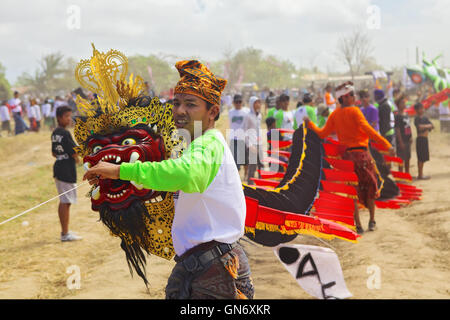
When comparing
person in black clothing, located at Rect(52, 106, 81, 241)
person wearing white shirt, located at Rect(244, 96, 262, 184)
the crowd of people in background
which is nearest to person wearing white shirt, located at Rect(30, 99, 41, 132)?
the crowd of people in background

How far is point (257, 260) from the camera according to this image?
5.83 meters

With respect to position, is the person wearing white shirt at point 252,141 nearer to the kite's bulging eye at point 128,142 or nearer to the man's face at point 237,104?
the man's face at point 237,104

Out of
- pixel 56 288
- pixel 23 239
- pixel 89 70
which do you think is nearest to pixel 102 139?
pixel 89 70

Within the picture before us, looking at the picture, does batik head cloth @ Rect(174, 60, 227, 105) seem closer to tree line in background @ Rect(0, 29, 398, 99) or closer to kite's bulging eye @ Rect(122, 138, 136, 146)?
kite's bulging eye @ Rect(122, 138, 136, 146)

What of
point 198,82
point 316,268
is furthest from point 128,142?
point 316,268

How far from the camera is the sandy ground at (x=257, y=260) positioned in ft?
15.6

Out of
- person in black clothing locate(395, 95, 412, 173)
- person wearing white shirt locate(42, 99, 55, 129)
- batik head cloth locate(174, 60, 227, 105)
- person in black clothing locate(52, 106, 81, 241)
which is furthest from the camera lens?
person wearing white shirt locate(42, 99, 55, 129)

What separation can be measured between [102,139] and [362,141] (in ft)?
14.5

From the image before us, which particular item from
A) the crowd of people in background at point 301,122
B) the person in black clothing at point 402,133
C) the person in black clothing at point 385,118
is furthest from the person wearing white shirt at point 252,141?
the person in black clothing at point 402,133

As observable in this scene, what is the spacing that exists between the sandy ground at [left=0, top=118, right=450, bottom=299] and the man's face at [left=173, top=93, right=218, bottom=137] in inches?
111

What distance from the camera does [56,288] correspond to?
5.13m

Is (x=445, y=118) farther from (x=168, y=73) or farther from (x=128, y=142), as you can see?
(x=168, y=73)

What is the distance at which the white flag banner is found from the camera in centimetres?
411

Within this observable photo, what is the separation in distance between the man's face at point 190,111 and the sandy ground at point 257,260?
282cm
